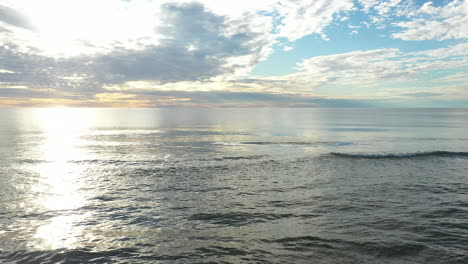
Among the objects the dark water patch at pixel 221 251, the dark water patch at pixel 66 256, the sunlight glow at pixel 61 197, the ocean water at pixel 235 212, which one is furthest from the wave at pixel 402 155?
the dark water patch at pixel 66 256

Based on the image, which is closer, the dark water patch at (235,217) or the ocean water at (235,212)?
the ocean water at (235,212)

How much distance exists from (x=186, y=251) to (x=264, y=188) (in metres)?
10.5

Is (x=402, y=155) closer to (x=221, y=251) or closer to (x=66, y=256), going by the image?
(x=221, y=251)

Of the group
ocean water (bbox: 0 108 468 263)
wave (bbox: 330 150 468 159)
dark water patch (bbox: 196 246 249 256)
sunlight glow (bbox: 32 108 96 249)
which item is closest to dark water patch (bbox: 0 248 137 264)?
ocean water (bbox: 0 108 468 263)

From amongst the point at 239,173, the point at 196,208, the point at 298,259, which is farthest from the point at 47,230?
the point at 239,173

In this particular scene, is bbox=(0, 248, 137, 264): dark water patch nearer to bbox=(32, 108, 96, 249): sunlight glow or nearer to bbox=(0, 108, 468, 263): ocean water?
bbox=(0, 108, 468, 263): ocean water

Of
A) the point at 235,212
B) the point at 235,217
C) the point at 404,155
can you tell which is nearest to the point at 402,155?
the point at 404,155

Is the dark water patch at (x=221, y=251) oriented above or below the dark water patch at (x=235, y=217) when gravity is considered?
above

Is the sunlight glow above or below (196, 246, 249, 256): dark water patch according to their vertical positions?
below

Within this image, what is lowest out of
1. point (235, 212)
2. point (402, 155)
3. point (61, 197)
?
point (61, 197)

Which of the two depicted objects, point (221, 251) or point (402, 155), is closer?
point (221, 251)

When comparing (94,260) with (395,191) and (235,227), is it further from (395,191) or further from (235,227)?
(395,191)

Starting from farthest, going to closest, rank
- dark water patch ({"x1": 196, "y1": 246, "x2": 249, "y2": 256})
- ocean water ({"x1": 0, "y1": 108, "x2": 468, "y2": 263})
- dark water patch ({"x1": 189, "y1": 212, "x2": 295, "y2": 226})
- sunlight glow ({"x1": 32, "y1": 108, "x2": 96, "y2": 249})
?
dark water patch ({"x1": 189, "y1": 212, "x2": 295, "y2": 226}) < sunlight glow ({"x1": 32, "y1": 108, "x2": 96, "y2": 249}) < ocean water ({"x1": 0, "y1": 108, "x2": 468, "y2": 263}) < dark water patch ({"x1": 196, "y1": 246, "x2": 249, "y2": 256})

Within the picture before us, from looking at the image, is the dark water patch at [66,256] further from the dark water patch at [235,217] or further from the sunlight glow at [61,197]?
the dark water patch at [235,217]
